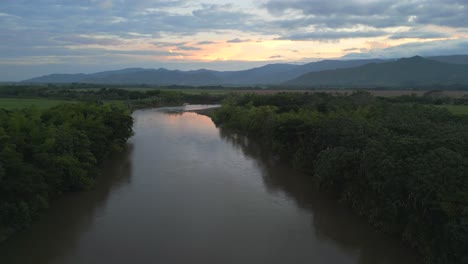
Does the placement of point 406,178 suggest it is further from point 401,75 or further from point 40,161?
point 401,75

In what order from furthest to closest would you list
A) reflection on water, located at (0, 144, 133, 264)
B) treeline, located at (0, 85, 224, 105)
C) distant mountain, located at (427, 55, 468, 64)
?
distant mountain, located at (427, 55, 468, 64)
treeline, located at (0, 85, 224, 105)
reflection on water, located at (0, 144, 133, 264)

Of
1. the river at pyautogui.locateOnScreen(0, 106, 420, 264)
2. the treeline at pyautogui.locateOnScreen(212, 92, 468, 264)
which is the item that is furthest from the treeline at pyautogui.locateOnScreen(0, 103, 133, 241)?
the treeline at pyautogui.locateOnScreen(212, 92, 468, 264)

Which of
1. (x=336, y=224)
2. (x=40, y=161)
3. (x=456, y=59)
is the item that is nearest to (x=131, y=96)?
(x=40, y=161)

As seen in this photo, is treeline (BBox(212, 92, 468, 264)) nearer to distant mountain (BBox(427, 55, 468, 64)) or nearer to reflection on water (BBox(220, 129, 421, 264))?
reflection on water (BBox(220, 129, 421, 264))

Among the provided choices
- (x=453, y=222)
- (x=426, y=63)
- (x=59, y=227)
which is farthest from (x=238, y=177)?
(x=426, y=63)

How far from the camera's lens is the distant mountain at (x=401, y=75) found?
119088 millimetres

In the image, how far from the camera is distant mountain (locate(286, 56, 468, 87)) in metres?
119

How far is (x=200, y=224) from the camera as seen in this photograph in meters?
14.2

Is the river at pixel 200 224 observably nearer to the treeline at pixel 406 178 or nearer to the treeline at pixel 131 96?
the treeline at pixel 406 178

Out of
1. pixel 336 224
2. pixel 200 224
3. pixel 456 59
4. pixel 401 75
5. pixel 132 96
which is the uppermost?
pixel 456 59

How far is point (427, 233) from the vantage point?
37.0 ft

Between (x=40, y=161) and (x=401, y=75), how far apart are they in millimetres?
133564

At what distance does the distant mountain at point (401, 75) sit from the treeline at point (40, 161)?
109 meters

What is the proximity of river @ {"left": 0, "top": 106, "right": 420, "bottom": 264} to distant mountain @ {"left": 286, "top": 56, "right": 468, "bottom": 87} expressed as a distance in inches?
4215
